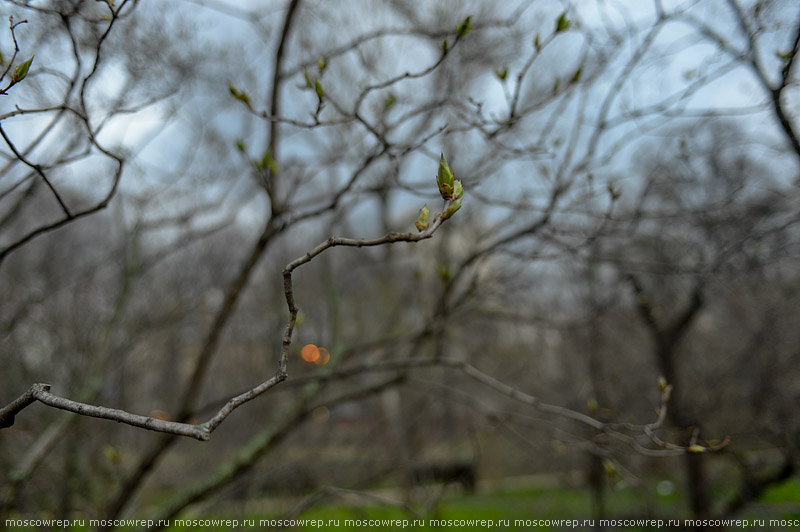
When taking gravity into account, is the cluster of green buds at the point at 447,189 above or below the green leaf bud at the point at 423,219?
above

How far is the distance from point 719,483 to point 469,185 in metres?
6.59

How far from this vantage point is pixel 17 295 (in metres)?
5.80

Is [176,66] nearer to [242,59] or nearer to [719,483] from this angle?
[242,59]

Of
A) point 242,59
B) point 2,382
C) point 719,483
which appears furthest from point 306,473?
point 719,483

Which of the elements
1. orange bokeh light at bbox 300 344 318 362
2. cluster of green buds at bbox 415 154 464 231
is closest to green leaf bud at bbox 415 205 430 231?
cluster of green buds at bbox 415 154 464 231

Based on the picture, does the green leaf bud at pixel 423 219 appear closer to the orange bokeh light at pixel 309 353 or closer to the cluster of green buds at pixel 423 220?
the cluster of green buds at pixel 423 220

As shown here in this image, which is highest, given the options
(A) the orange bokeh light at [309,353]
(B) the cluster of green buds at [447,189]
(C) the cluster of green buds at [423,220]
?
(A) the orange bokeh light at [309,353]

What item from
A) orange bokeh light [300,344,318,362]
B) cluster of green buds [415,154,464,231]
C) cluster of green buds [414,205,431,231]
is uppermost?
orange bokeh light [300,344,318,362]

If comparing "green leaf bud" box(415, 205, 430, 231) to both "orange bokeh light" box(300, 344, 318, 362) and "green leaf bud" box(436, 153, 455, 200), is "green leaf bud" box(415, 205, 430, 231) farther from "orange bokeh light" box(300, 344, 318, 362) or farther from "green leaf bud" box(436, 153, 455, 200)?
"orange bokeh light" box(300, 344, 318, 362)

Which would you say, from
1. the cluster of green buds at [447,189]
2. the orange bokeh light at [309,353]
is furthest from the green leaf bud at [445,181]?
the orange bokeh light at [309,353]

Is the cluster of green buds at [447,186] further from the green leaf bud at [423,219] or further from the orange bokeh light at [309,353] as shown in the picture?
the orange bokeh light at [309,353]

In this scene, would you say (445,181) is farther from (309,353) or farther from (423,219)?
(309,353)

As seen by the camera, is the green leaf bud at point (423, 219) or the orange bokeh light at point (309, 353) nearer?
the green leaf bud at point (423, 219)

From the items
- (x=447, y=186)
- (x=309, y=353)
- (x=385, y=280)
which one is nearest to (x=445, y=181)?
(x=447, y=186)
